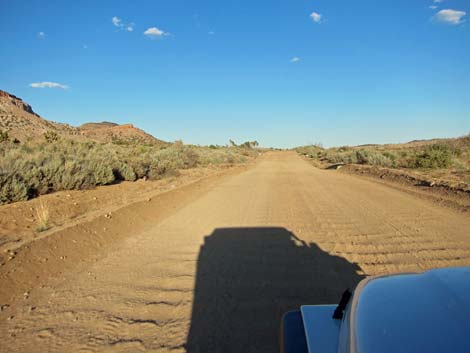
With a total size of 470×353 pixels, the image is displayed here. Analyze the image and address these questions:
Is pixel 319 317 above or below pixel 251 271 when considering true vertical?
above

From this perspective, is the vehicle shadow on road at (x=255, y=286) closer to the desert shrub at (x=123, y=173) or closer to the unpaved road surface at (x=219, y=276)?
the unpaved road surface at (x=219, y=276)

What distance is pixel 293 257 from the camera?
5.68m

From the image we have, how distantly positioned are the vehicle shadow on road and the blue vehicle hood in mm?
1911

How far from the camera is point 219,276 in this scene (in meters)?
4.94

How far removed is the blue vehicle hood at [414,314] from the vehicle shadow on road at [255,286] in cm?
191

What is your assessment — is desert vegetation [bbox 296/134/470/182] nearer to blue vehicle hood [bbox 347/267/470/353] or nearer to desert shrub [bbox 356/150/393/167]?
desert shrub [bbox 356/150/393/167]

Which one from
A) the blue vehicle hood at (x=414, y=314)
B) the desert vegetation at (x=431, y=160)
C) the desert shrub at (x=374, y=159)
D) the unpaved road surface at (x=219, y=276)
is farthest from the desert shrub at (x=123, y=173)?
the desert shrub at (x=374, y=159)

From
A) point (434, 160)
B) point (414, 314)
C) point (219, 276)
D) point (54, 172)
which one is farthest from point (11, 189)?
point (434, 160)

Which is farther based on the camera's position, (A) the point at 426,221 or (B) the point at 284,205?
(B) the point at 284,205

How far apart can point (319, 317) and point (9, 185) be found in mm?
10757

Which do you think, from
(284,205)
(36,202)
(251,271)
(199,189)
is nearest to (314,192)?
(284,205)

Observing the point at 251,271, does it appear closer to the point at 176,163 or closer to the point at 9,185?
the point at 9,185

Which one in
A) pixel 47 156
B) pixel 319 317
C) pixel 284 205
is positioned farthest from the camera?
pixel 47 156

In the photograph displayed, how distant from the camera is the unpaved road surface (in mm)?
3530
